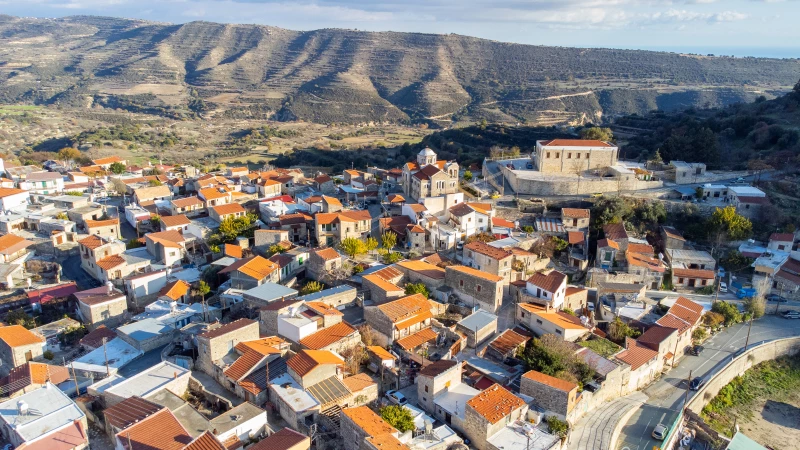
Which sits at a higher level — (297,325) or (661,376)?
(297,325)

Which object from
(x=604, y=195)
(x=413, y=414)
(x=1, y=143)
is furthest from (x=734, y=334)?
(x=1, y=143)

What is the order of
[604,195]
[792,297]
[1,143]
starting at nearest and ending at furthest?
1. [792,297]
2. [604,195]
3. [1,143]

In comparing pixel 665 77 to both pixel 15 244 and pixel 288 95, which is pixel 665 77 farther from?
pixel 15 244

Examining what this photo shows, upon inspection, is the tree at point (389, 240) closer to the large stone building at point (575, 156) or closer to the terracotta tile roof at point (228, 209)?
the terracotta tile roof at point (228, 209)

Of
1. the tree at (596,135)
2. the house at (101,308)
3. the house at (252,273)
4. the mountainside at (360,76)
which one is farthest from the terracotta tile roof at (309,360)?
the mountainside at (360,76)

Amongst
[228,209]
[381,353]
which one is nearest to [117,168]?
[228,209]
